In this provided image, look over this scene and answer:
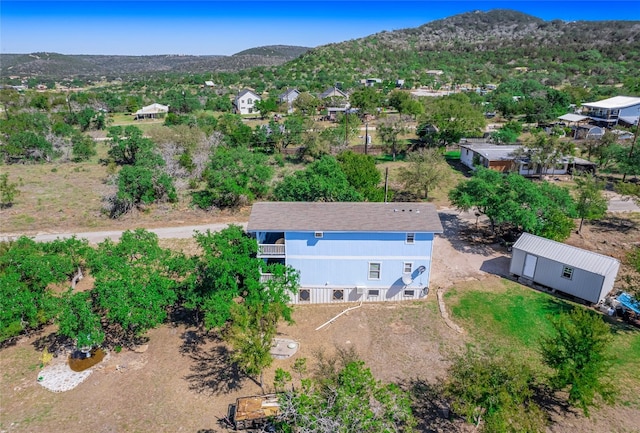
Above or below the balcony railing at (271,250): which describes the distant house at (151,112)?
above

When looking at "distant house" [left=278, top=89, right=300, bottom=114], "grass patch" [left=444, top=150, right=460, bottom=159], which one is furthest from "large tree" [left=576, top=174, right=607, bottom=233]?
"distant house" [left=278, top=89, right=300, bottom=114]

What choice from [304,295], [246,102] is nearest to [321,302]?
[304,295]

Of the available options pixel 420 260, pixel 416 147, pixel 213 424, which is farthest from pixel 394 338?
pixel 416 147

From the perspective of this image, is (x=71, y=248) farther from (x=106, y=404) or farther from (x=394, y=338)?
(x=394, y=338)

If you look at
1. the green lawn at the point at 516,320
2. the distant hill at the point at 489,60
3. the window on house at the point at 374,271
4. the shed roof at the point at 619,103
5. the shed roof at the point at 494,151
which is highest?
the distant hill at the point at 489,60

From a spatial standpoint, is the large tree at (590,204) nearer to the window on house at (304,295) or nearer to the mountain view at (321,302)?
the mountain view at (321,302)

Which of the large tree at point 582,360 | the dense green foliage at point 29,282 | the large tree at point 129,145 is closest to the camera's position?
the large tree at point 582,360

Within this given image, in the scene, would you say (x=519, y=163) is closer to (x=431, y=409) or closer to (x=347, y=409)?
(x=431, y=409)

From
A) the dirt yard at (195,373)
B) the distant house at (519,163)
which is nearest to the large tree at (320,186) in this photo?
the dirt yard at (195,373)

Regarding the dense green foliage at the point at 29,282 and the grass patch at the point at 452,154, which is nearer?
the dense green foliage at the point at 29,282
